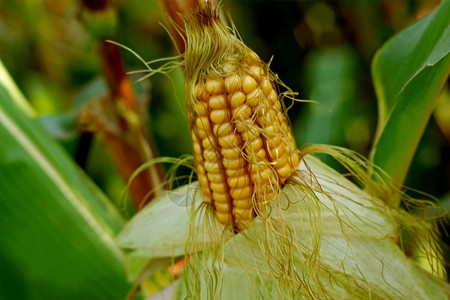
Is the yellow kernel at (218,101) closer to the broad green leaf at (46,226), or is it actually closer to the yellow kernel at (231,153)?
the yellow kernel at (231,153)

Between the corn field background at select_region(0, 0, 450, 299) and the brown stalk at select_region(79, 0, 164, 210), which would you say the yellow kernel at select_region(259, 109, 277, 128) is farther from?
the brown stalk at select_region(79, 0, 164, 210)

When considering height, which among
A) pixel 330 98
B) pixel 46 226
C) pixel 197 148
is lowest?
pixel 330 98

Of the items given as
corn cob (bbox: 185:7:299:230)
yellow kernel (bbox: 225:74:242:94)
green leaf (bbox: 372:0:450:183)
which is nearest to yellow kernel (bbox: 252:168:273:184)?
corn cob (bbox: 185:7:299:230)

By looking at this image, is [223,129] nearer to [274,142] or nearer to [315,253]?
[274,142]

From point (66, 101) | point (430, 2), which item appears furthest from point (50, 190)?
point (430, 2)

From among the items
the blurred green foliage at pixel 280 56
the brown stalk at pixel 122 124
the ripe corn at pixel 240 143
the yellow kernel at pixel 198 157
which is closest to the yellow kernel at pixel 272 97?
the ripe corn at pixel 240 143

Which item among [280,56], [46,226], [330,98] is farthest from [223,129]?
[280,56]

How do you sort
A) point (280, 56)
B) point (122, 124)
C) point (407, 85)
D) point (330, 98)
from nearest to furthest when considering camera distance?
point (407, 85), point (122, 124), point (330, 98), point (280, 56)

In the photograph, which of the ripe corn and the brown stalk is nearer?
the ripe corn
